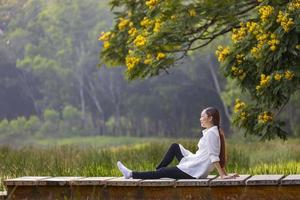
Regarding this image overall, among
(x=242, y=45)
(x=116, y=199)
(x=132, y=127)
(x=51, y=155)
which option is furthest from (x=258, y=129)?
(x=132, y=127)

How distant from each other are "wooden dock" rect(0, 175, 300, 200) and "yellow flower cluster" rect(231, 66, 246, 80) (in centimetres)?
562

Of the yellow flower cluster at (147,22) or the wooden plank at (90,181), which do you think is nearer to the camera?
the wooden plank at (90,181)

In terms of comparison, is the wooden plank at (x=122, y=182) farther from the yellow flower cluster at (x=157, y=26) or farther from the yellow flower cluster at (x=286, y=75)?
the yellow flower cluster at (x=157, y=26)

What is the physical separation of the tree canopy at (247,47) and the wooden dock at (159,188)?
13.8 ft

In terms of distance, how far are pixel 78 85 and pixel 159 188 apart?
67.4 m

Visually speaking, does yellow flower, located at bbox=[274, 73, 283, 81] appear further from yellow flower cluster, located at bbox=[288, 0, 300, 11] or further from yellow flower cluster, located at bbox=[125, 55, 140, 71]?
yellow flower cluster, located at bbox=[125, 55, 140, 71]

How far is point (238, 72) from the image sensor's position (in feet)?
48.7

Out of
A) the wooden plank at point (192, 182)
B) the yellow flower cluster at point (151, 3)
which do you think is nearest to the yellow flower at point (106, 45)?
the yellow flower cluster at point (151, 3)

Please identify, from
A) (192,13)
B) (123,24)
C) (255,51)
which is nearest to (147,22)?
(192,13)

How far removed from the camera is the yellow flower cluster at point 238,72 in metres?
14.8

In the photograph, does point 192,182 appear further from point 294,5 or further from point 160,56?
point 160,56

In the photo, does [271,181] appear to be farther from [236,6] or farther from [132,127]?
[132,127]

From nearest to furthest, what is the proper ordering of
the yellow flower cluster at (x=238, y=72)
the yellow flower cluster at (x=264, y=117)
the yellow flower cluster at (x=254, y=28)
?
the yellow flower cluster at (x=254, y=28) → the yellow flower cluster at (x=264, y=117) → the yellow flower cluster at (x=238, y=72)

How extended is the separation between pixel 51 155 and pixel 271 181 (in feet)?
26.9
